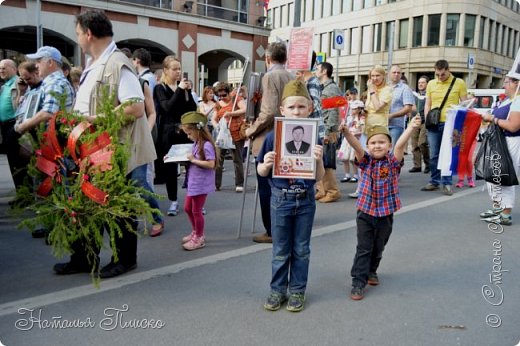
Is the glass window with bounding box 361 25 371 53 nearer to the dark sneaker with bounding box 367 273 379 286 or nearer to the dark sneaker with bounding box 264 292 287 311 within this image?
the dark sneaker with bounding box 367 273 379 286

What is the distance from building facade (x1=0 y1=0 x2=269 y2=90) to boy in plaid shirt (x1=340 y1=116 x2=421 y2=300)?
48.5 ft

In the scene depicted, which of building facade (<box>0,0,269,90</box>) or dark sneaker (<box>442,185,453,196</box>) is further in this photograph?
building facade (<box>0,0,269,90</box>)

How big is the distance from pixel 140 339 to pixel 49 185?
48.1 inches

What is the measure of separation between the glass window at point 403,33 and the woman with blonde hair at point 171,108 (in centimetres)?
4374

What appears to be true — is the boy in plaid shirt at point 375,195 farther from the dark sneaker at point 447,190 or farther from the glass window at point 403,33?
the glass window at point 403,33

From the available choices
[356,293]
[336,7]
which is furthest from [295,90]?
[336,7]

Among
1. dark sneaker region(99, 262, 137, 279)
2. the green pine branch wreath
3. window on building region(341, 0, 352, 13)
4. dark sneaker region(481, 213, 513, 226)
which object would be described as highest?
window on building region(341, 0, 352, 13)

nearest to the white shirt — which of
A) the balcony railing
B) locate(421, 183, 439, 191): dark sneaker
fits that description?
locate(421, 183, 439, 191): dark sneaker

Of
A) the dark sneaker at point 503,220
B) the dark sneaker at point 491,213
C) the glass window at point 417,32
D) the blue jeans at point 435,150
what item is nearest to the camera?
the dark sneaker at point 503,220

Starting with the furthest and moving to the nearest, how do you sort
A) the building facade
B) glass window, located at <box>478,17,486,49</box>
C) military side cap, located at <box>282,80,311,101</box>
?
glass window, located at <box>478,17,486,49</box> < the building facade < military side cap, located at <box>282,80,311,101</box>

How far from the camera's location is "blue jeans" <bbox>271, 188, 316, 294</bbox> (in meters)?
3.45

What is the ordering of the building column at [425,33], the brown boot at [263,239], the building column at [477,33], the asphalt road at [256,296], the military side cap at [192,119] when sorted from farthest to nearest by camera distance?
the building column at [425,33]
the building column at [477,33]
the brown boot at [263,239]
the military side cap at [192,119]
the asphalt road at [256,296]

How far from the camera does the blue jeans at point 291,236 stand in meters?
3.45

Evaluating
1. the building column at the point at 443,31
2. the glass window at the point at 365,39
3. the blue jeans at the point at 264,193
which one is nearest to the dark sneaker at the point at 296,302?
the blue jeans at the point at 264,193
